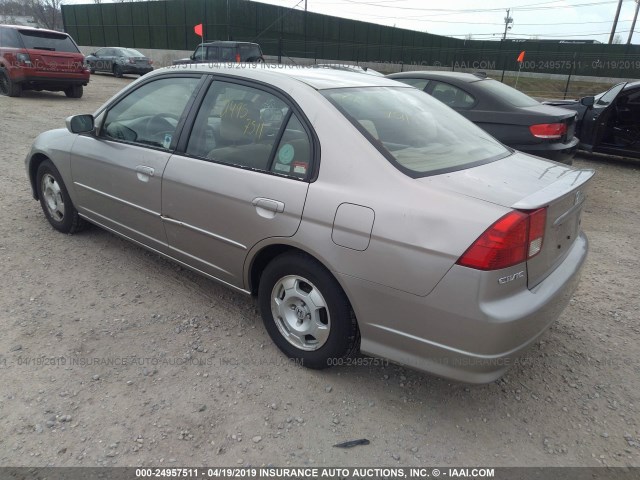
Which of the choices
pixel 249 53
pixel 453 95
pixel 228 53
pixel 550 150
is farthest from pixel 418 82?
pixel 249 53

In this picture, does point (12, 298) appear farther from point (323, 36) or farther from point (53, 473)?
point (323, 36)

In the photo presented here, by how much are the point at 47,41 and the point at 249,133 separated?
1246cm

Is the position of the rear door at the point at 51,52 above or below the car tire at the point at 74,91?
above

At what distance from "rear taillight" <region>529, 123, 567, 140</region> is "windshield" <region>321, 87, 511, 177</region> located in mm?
3033

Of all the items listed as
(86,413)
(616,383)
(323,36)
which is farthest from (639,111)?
(323,36)

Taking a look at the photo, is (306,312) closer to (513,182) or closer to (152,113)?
(513,182)

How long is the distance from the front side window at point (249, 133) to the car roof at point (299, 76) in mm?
100

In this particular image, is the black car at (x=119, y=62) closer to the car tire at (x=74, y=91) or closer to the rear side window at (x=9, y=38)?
the car tire at (x=74, y=91)

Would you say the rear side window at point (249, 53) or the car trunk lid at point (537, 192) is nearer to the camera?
the car trunk lid at point (537, 192)

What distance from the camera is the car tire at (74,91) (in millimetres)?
13414

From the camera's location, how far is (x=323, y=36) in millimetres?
38344

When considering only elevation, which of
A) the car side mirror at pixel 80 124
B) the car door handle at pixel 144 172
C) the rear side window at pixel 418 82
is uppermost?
the rear side window at pixel 418 82

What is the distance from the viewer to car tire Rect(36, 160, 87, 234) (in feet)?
14.1

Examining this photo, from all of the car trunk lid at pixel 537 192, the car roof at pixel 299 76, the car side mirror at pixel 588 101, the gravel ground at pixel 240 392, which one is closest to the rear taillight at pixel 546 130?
the gravel ground at pixel 240 392
